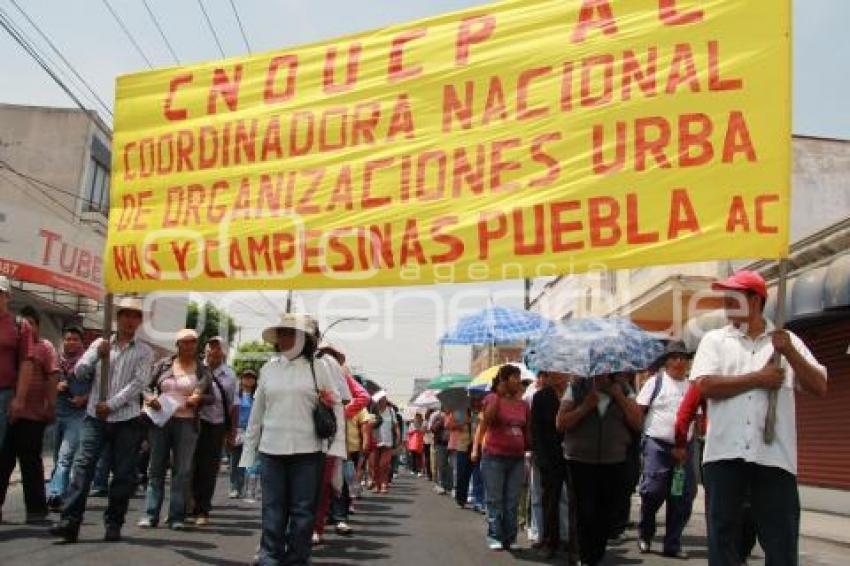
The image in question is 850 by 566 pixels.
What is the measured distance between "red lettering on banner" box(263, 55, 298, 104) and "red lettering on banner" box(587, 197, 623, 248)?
235 cm

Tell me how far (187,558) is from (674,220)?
4311 millimetres

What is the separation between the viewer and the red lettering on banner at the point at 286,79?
240 inches

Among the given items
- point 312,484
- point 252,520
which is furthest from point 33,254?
point 312,484

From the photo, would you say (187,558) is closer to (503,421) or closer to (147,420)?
(147,420)

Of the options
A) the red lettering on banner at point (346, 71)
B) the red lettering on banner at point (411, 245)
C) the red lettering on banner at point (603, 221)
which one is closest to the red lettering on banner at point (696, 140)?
the red lettering on banner at point (603, 221)

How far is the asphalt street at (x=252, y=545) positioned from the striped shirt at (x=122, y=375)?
1.05 meters

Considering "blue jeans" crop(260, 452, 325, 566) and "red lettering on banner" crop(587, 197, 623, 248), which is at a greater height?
"red lettering on banner" crop(587, 197, 623, 248)

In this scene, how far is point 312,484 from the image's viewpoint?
5.63 m

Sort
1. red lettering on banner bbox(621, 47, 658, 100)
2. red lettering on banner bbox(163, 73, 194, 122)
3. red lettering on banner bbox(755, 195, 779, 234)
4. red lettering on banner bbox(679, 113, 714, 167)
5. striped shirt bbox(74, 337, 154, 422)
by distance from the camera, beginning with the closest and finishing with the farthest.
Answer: red lettering on banner bbox(755, 195, 779, 234) < red lettering on banner bbox(679, 113, 714, 167) < red lettering on banner bbox(621, 47, 658, 100) < red lettering on banner bbox(163, 73, 194, 122) < striped shirt bbox(74, 337, 154, 422)

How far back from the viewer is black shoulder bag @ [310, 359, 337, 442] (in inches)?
223

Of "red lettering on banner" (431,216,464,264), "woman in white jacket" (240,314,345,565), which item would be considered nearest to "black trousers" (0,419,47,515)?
"woman in white jacket" (240,314,345,565)

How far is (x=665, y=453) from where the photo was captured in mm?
8586

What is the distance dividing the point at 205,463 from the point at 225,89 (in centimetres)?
431

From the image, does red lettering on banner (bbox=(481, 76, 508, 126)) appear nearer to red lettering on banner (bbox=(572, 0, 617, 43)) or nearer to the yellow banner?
the yellow banner
